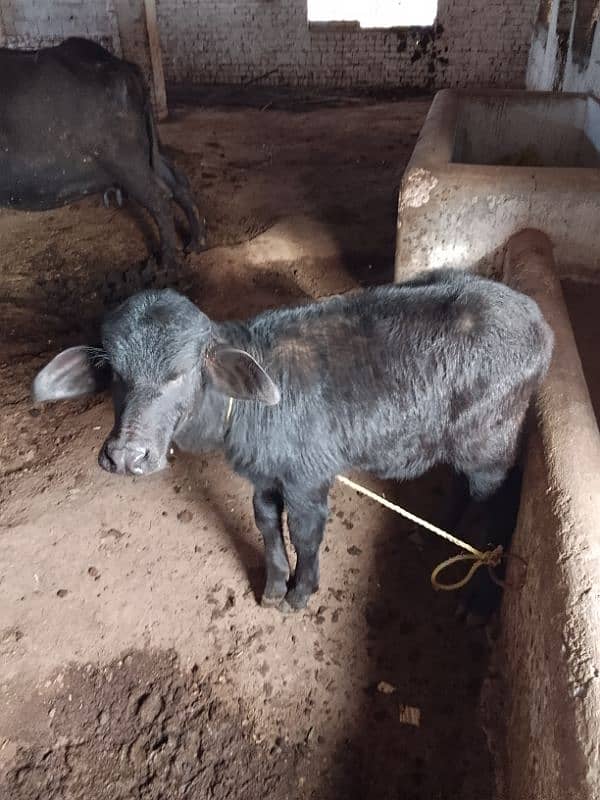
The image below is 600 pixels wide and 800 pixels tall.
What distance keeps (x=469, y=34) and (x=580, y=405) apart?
39.1ft

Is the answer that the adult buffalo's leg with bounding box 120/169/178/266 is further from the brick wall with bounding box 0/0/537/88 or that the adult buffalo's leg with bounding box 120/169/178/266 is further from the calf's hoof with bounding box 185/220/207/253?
the brick wall with bounding box 0/0/537/88

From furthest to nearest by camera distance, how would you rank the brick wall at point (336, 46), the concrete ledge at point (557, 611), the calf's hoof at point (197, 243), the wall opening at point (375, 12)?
1. the wall opening at point (375, 12)
2. the brick wall at point (336, 46)
3. the calf's hoof at point (197, 243)
4. the concrete ledge at point (557, 611)

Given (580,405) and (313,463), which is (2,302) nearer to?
(313,463)

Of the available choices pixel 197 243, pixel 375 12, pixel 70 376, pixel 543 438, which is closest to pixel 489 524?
pixel 543 438

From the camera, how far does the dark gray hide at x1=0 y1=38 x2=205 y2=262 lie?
554 cm

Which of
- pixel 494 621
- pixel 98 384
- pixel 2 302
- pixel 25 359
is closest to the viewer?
pixel 98 384

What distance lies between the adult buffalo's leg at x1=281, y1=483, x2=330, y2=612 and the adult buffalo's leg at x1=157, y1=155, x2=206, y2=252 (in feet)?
13.6

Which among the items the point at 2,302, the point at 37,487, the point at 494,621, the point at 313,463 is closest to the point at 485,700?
the point at 494,621

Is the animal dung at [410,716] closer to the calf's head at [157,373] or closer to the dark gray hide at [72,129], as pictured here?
the calf's head at [157,373]

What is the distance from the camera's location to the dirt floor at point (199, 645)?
2.45 metres

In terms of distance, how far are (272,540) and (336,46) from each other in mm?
12135

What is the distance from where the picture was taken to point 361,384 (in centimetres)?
249

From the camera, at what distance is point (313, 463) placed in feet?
8.30

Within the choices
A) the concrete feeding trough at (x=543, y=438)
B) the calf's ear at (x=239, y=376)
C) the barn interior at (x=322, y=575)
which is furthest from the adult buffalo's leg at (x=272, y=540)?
the concrete feeding trough at (x=543, y=438)
